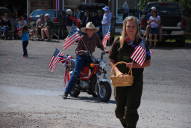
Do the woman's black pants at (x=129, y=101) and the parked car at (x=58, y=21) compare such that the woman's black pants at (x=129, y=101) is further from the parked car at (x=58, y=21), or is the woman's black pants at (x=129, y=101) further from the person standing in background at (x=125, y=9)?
the person standing in background at (x=125, y=9)

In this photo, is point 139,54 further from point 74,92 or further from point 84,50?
point 74,92

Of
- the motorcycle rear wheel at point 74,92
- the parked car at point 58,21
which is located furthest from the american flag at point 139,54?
the parked car at point 58,21

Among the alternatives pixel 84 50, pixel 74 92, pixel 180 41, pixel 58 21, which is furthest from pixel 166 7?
pixel 84 50

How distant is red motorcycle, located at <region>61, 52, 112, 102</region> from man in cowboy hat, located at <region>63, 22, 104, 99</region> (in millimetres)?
174

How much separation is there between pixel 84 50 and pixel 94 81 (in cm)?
71

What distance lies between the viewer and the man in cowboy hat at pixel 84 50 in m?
11.9

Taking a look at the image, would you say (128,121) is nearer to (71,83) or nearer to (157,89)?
(71,83)

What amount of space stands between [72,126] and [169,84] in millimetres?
A: 6258

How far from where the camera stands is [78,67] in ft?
39.4

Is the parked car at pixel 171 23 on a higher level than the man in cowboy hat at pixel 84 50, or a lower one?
lower

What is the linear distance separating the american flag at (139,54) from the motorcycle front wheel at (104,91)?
4032mm

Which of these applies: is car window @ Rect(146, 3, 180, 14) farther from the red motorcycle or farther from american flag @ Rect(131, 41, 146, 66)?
american flag @ Rect(131, 41, 146, 66)

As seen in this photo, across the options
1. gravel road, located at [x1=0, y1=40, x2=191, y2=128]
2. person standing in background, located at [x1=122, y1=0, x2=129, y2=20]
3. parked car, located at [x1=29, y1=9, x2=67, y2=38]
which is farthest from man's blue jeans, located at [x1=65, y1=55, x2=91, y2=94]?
person standing in background, located at [x1=122, y1=0, x2=129, y2=20]

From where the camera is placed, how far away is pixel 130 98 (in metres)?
7.45
